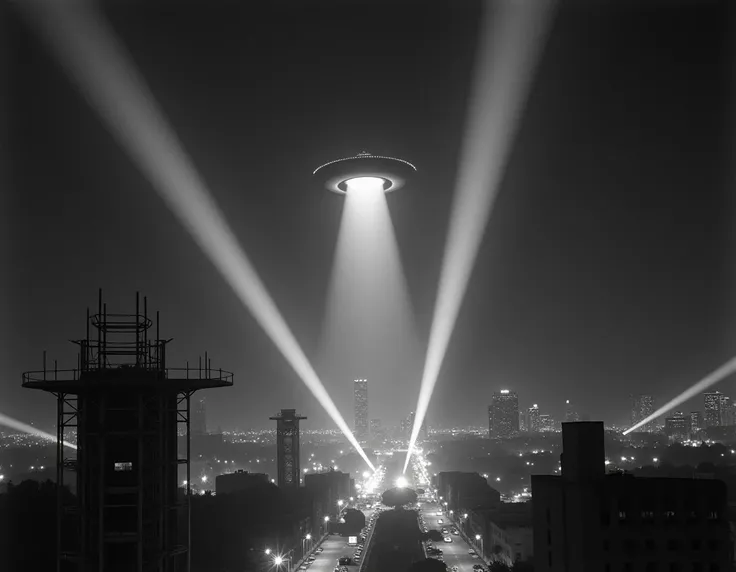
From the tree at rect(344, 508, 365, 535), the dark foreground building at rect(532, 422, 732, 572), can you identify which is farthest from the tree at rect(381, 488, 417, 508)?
the dark foreground building at rect(532, 422, 732, 572)

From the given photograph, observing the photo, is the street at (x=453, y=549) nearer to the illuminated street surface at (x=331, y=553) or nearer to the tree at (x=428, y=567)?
the illuminated street surface at (x=331, y=553)

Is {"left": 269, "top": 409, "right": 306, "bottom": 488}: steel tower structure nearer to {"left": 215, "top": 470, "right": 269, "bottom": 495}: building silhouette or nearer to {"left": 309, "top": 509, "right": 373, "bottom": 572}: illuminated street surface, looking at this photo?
{"left": 215, "top": 470, "right": 269, "bottom": 495}: building silhouette

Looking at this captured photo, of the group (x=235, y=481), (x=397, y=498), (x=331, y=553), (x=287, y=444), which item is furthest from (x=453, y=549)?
(x=235, y=481)

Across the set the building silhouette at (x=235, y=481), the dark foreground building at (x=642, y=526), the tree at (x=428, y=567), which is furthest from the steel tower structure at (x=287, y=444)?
the dark foreground building at (x=642, y=526)

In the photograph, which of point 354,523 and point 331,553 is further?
point 354,523

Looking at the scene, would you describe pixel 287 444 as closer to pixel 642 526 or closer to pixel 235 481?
pixel 235 481

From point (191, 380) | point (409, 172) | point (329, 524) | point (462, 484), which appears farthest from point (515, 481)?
point (191, 380)

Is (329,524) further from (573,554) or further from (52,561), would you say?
(573,554)
